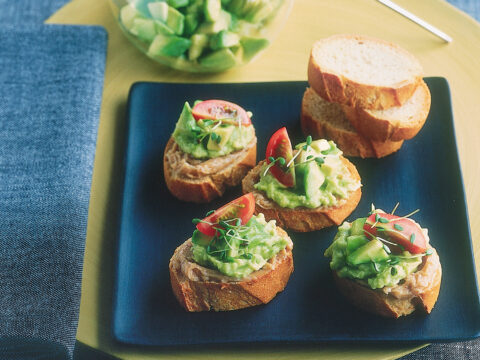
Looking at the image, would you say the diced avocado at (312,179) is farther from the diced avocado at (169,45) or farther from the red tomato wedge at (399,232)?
the diced avocado at (169,45)

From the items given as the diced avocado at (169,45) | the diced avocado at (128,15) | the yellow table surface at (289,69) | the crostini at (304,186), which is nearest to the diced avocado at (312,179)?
the crostini at (304,186)

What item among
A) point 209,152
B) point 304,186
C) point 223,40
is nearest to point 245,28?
point 223,40

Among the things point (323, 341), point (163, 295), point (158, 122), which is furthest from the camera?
point (158, 122)

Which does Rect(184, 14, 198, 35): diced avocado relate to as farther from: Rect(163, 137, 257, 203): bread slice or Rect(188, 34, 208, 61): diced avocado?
Rect(163, 137, 257, 203): bread slice

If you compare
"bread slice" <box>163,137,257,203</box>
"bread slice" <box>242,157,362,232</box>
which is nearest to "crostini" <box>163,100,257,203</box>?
"bread slice" <box>163,137,257,203</box>

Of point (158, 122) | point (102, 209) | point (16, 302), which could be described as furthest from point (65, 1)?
point (16, 302)

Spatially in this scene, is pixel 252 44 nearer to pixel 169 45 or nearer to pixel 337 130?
pixel 169 45

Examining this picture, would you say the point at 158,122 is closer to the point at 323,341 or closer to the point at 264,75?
the point at 264,75
